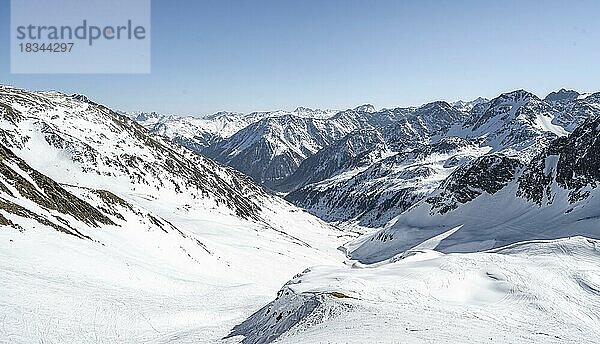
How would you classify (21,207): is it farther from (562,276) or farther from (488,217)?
(488,217)

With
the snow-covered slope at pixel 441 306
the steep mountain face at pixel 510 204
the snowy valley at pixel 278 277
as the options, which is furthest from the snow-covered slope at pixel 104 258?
the steep mountain face at pixel 510 204

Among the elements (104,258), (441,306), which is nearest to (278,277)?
(104,258)

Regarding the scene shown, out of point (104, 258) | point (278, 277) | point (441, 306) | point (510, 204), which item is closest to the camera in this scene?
point (441, 306)

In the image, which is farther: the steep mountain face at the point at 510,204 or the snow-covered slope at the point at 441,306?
the steep mountain face at the point at 510,204

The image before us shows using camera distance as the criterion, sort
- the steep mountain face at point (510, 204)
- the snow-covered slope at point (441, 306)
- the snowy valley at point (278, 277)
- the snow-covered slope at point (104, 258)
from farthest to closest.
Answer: the steep mountain face at point (510, 204) < the snow-covered slope at point (104, 258) < the snowy valley at point (278, 277) < the snow-covered slope at point (441, 306)

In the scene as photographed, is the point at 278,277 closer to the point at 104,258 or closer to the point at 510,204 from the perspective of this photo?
the point at 104,258

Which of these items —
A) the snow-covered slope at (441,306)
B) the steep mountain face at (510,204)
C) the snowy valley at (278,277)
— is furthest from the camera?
the steep mountain face at (510,204)

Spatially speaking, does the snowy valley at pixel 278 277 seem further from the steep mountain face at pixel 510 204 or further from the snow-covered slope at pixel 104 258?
the steep mountain face at pixel 510 204
